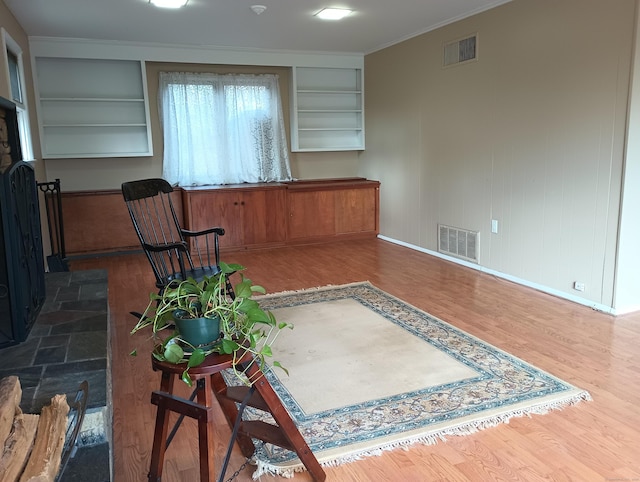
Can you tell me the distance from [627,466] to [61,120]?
5.85 m

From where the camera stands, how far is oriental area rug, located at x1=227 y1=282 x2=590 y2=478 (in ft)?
7.02

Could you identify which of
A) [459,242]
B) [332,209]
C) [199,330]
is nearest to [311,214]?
[332,209]

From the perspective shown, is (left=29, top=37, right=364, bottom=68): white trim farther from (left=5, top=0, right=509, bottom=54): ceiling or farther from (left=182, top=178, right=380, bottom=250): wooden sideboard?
(left=182, top=178, right=380, bottom=250): wooden sideboard

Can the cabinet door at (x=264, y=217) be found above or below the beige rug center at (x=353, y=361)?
above

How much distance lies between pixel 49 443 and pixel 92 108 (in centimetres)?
496

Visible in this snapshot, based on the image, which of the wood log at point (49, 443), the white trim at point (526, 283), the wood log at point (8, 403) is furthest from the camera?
the white trim at point (526, 283)

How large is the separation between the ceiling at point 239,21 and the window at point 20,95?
327 mm

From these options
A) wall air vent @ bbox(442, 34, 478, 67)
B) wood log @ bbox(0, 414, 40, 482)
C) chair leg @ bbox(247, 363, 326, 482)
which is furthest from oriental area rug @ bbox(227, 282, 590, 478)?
wall air vent @ bbox(442, 34, 478, 67)

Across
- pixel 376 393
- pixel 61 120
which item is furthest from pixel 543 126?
pixel 61 120

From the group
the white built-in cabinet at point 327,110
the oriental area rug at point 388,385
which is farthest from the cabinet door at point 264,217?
the oriental area rug at point 388,385

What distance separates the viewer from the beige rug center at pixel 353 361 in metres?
2.53

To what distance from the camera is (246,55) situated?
6.00m

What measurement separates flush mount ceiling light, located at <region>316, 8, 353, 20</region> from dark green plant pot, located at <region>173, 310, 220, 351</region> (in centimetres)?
364

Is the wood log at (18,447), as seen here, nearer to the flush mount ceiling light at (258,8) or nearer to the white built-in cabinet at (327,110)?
the flush mount ceiling light at (258,8)
